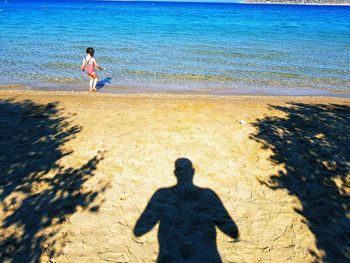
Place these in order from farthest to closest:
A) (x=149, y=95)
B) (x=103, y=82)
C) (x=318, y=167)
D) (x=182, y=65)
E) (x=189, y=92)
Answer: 1. (x=182, y=65)
2. (x=103, y=82)
3. (x=189, y=92)
4. (x=149, y=95)
5. (x=318, y=167)

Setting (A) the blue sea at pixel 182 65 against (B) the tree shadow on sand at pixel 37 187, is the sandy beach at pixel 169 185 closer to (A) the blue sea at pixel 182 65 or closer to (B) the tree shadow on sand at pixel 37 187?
(B) the tree shadow on sand at pixel 37 187

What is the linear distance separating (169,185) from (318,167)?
4125 mm

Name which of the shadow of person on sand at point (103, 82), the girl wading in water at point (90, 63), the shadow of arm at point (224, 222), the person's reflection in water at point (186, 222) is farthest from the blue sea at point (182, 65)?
the shadow of arm at point (224, 222)

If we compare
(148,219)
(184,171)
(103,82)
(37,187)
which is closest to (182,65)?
(103,82)

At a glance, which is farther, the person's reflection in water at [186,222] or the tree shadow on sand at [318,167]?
the tree shadow on sand at [318,167]

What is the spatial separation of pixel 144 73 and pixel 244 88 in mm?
6587

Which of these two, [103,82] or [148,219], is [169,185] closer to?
[148,219]

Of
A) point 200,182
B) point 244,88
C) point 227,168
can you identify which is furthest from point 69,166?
point 244,88

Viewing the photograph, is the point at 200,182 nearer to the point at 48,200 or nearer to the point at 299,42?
the point at 48,200

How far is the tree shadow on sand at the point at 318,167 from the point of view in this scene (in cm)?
577

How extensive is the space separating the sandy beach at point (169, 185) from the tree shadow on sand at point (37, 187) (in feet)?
0.08

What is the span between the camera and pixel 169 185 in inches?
276

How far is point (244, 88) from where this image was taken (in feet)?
55.1

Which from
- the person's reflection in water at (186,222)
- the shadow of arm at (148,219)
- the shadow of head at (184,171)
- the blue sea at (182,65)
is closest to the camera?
the person's reflection in water at (186,222)
